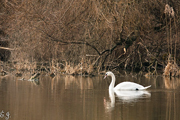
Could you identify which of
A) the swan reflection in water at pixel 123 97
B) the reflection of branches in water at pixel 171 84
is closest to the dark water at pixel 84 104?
the swan reflection in water at pixel 123 97

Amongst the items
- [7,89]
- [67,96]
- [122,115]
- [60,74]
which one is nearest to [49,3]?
[60,74]

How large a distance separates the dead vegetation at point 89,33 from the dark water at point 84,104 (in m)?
6.02

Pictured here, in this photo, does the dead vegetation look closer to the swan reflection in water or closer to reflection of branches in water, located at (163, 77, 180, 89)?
reflection of branches in water, located at (163, 77, 180, 89)

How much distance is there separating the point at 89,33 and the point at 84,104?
10.00 metres

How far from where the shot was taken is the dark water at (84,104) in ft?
24.6

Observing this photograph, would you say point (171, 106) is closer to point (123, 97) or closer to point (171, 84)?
point (123, 97)

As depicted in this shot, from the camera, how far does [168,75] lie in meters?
17.0

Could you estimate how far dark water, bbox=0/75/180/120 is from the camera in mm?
7492

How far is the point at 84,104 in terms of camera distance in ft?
29.3

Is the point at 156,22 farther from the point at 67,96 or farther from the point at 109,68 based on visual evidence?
the point at 67,96

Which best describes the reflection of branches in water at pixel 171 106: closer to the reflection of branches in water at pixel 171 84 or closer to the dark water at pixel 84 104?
the dark water at pixel 84 104

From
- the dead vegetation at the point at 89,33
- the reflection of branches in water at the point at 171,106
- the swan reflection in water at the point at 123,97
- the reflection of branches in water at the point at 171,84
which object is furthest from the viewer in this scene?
the dead vegetation at the point at 89,33

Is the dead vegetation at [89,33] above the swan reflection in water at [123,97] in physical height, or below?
above

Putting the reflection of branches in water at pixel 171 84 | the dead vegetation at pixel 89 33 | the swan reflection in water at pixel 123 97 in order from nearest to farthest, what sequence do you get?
the swan reflection in water at pixel 123 97 < the reflection of branches in water at pixel 171 84 < the dead vegetation at pixel 89 33
